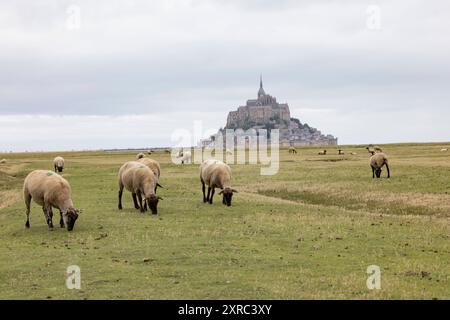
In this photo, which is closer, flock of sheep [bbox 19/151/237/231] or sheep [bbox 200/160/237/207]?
flock of sheep [bbox 19/151/237/231]

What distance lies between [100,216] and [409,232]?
16452mm

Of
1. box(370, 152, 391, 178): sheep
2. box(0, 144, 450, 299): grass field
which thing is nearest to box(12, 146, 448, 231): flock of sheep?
box(0, 144, 450, 299): grass field

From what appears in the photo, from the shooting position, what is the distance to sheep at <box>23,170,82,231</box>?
2453 centimetres

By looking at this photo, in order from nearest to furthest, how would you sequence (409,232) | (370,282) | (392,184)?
(370,282) < (409,232) < (392,184)

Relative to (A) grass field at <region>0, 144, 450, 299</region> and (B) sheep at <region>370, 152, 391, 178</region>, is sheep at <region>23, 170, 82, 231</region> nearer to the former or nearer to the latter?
(A) grass field at <region>0, 144, 450, 299</region>

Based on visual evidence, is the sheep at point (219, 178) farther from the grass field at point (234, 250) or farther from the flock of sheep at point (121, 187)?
the grass field at point (234, 250)

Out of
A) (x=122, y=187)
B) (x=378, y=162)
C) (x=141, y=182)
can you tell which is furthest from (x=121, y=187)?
(x=378, y=162)

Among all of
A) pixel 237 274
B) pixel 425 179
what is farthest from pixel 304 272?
pixel 425 179

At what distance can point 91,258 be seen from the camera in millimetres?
18734

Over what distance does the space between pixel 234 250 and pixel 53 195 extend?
10.1 metres

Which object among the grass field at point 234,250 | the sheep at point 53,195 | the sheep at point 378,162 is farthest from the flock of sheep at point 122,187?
the sheep at point 378,162

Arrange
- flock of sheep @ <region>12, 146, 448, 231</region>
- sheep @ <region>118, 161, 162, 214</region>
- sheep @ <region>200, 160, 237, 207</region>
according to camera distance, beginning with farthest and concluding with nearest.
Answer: sheep @ <region>200, 160, 237, 207</region>, sheep @ <region>118, 161, 162, 214</region>, flock of sheep @ <region>12, 146, 448, 231</region>

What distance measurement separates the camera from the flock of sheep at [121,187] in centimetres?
2481
